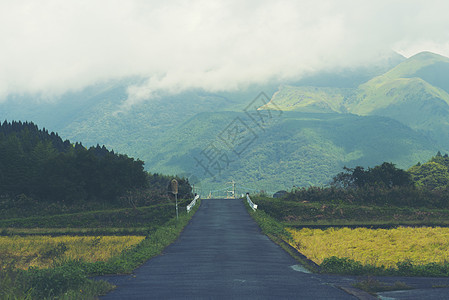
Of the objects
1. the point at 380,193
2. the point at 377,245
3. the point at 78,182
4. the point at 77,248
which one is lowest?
the point at 377,245

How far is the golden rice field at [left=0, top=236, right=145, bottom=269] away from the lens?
28.8 m

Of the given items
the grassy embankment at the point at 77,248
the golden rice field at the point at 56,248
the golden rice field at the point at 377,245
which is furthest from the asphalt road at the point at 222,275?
the golden rice field at the point at 56,248

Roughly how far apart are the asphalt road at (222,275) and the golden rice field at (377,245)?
2679mm

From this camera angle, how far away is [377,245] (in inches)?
1302

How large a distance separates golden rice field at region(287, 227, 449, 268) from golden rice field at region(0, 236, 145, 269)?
402 inches

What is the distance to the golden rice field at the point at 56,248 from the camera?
2879cm

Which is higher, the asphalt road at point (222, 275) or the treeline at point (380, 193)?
the treeline at point (380, 193)

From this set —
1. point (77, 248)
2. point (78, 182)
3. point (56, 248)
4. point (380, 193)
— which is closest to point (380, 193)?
point (380, 193)

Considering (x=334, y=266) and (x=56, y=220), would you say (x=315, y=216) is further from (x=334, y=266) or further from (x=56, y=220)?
(x=334, y=266)

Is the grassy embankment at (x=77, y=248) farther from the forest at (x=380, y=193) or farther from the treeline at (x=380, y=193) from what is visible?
the treeline at (x=380, y=193)

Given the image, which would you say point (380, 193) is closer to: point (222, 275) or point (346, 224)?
point (346, 224)

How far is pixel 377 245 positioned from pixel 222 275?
17.5 meters

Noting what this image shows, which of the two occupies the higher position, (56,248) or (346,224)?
(346,224)

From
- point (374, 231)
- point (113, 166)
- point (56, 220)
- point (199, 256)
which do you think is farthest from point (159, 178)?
point (199, 256)
